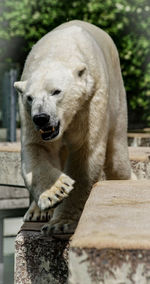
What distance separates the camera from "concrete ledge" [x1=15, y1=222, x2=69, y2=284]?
3039 millimetres

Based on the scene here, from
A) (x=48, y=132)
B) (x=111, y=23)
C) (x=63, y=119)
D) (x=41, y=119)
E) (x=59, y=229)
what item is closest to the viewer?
(x=41, y=119)

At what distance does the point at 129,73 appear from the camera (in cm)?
1037

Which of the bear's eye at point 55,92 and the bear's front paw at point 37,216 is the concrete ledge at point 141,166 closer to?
the bear's front paw at point 37,216

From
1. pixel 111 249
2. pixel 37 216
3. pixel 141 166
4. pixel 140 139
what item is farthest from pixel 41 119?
pixel 140 139

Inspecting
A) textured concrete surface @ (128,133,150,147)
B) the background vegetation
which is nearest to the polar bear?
textured concrete surface @ (128,133,150,147)

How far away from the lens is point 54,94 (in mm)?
2977

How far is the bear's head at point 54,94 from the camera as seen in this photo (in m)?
2.87

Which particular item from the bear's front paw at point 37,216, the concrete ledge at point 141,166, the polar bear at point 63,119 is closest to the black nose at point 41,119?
the polar bear at point 63,119

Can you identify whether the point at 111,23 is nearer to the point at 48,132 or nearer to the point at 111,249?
the point at 48,132

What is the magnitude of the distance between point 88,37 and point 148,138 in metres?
4.42

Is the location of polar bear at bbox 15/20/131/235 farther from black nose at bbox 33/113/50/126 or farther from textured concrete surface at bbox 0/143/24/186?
textured concrete surface at bbox 0/143/24/186

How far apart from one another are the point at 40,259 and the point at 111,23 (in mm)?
7735

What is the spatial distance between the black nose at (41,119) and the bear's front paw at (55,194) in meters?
0.32

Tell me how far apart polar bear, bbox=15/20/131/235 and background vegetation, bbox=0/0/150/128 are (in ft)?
21.6
